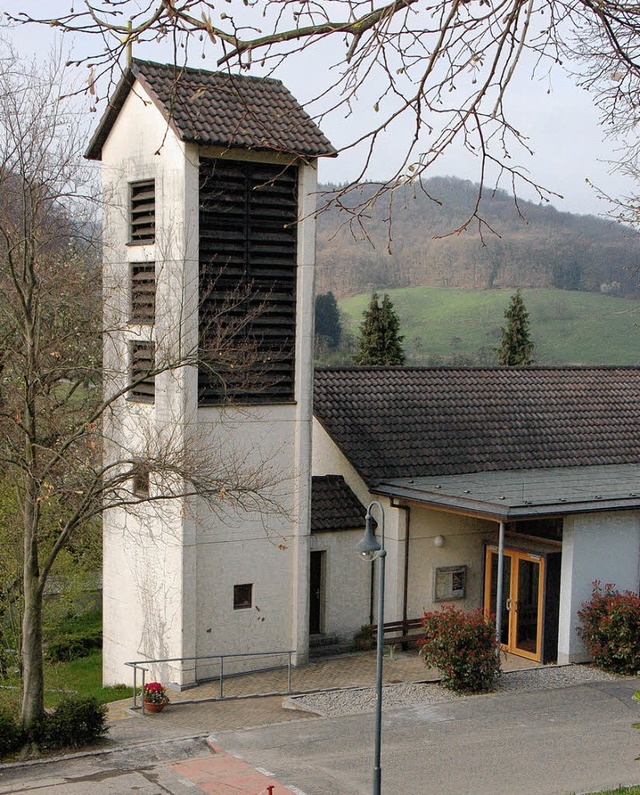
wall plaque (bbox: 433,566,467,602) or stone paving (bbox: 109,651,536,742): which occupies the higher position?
wall plaque (bbox: 433,566,467,602)

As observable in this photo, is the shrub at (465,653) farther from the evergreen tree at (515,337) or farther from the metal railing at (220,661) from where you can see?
the evergreen tree at (515,337)

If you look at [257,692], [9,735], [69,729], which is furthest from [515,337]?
[9,735]

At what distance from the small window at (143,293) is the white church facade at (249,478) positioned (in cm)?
4

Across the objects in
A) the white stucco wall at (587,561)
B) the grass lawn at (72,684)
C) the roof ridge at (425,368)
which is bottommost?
the grass lawn at (72,684)

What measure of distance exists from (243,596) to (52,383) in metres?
5.40

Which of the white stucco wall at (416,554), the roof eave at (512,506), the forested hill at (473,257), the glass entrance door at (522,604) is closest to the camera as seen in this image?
the roof eave at (512,506)

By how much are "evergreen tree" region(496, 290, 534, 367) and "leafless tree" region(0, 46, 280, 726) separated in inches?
738

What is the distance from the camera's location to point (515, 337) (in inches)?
1421

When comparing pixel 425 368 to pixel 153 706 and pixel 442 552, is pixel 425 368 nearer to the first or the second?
pixel 442 552

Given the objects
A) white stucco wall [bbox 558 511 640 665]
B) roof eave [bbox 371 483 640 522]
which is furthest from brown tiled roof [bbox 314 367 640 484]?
white stucco wall [bbox 558 511 640 665]

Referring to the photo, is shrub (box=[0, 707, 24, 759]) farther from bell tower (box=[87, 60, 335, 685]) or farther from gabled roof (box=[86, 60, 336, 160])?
gabled roof (box=[86, 60, 336, 160])

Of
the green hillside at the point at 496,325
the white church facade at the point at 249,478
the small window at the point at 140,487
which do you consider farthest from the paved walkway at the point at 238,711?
the green hillside at the point at 496,325

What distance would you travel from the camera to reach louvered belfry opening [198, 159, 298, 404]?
1838 cm

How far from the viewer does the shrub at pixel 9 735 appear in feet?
49.2
